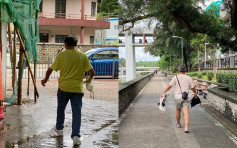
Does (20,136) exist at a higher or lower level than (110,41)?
lower

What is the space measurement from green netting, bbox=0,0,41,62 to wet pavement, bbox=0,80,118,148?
5.12ft

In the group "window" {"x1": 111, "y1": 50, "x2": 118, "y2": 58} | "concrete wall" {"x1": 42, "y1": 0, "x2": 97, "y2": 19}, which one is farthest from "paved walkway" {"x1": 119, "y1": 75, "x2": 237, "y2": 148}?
"concrete wall" {"x1": 42, "y1": 0, "x2": 97, "y2": 19}

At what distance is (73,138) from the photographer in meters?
4.48

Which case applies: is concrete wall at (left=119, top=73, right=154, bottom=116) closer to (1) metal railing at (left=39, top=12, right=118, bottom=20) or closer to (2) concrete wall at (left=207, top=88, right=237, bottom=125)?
(2) concrete wall at (left=207, top=88, right=237, bottom=125)

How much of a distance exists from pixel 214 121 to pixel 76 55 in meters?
4.54

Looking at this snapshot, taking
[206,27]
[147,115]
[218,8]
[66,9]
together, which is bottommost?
[147,115]

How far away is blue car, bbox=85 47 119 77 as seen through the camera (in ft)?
57.7

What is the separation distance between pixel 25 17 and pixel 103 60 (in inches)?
392

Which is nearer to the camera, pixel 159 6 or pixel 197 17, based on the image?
pixel 159 6

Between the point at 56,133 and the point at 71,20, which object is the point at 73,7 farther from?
the point at 56,133

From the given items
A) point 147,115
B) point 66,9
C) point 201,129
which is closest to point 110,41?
point 66,9

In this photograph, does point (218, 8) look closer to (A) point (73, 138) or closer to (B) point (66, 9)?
(A) point (73, 138)

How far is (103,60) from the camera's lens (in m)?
17.7

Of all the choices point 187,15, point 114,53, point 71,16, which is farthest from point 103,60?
point 71,16
